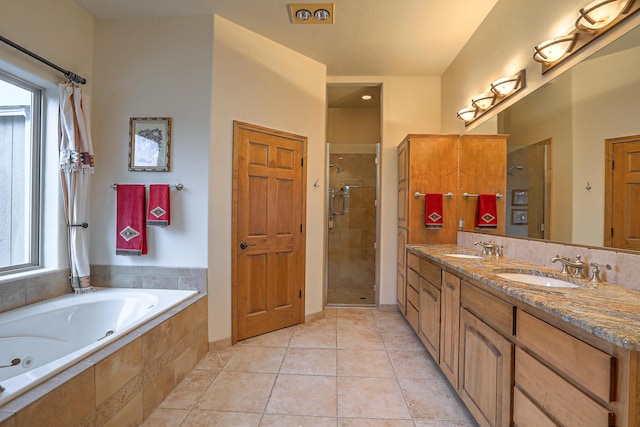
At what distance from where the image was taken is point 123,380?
1.48 meters

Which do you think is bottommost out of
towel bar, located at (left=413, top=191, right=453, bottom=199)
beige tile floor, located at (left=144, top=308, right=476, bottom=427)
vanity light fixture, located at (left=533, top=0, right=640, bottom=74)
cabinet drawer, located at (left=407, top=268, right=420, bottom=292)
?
beige tile floor, located at (left=144, top=308, right=476, bottom=427)

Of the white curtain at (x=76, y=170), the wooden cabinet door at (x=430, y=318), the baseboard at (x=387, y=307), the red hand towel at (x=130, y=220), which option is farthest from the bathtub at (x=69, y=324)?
the baseboard at (x=387, y=307)

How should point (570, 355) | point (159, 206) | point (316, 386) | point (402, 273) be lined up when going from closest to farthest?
1. point (570, 355)
2. point (316, 386)
3. point (159, 206)
4. point (402, 273)

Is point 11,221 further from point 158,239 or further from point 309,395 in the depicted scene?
point 309,395

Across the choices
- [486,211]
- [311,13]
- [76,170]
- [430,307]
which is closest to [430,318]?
[430,307]

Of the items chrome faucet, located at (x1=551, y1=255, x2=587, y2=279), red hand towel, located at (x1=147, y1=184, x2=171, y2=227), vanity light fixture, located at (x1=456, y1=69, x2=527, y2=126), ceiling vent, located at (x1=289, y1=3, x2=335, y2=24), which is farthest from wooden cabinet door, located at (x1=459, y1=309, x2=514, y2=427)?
ceiling vent, located at (x1=289, y1=3, x2=335, y2=24)

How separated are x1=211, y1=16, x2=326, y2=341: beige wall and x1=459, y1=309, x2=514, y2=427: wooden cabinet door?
1.76 metres

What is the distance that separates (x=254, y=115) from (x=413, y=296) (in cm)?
224

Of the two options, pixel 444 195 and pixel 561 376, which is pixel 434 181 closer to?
pixel 444 195

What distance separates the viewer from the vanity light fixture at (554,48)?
156cm

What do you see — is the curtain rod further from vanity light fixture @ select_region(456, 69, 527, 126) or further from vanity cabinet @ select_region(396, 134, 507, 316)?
vanity light fixture @ select_region(456, 69, 527, 126)

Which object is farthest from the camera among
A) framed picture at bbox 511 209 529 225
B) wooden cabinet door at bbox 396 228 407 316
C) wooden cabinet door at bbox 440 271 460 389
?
wooden cabinet door at bbox 396 228 407 316

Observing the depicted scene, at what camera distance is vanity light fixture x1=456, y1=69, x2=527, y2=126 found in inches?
80.6

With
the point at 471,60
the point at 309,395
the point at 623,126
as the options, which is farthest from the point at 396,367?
the point at 471,60
